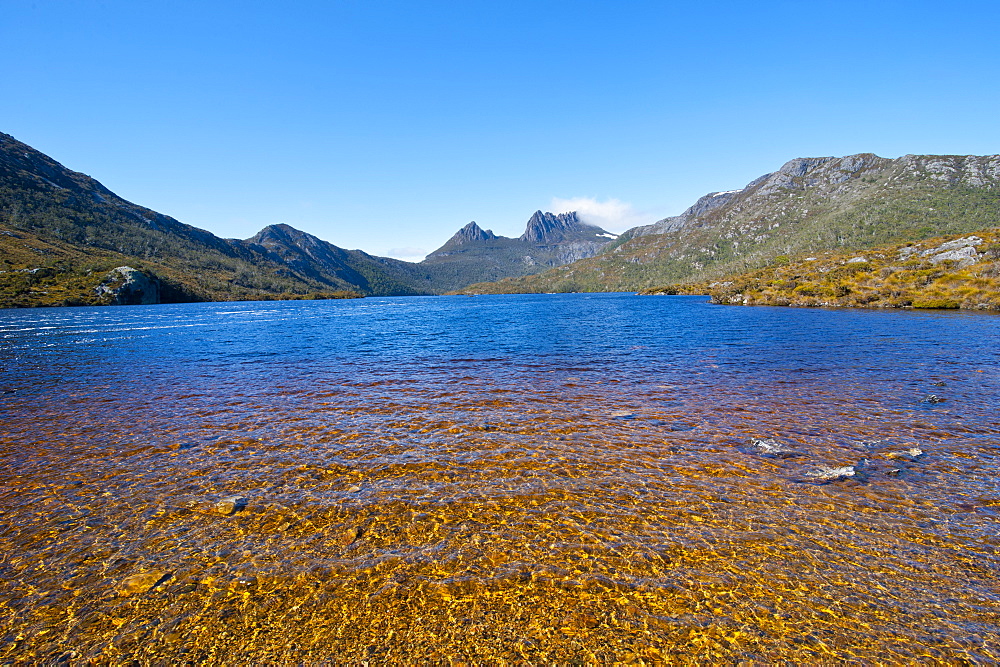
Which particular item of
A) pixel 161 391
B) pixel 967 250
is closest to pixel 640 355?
pixel 161 391

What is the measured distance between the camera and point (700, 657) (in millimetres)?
6047

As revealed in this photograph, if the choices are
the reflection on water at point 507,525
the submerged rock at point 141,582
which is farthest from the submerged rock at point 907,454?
the submerged rock at point 141,582

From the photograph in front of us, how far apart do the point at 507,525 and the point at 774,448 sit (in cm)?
1006

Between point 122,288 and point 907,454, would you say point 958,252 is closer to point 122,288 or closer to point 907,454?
point 907,454

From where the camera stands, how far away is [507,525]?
987 centimetres

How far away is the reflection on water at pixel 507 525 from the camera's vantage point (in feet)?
21.5

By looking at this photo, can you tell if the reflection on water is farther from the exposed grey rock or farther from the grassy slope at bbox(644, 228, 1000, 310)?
the exposed grey rock

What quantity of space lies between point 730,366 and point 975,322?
44803 mm

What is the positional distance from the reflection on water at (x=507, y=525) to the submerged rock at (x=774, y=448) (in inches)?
4.5

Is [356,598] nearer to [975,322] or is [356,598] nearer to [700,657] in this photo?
[700,657]

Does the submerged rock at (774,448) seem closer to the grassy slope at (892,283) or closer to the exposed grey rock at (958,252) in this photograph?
the grassy slope at (892,283)

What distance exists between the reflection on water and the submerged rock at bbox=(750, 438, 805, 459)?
0.37ft

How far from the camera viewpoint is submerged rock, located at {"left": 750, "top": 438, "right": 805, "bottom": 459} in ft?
44.7

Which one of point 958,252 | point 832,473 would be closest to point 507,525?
point 832,473
